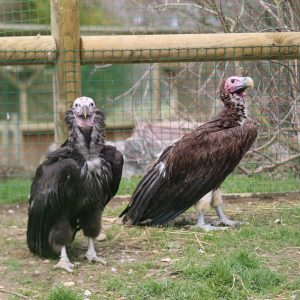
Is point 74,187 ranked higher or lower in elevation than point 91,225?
higher

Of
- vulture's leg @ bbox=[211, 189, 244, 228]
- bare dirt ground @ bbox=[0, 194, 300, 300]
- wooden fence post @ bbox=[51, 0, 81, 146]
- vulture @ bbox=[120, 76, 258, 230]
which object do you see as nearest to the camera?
bare dirt ground @ bbox=[0, 194, 300, 300]

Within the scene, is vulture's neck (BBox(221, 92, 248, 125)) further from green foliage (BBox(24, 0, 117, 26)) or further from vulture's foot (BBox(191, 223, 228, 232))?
green foliage (BBox(24, 0, 117, 26))

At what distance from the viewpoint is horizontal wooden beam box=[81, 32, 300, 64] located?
7.38 m

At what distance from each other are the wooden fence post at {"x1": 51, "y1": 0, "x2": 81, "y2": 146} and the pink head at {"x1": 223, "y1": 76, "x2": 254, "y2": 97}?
165 centimetres

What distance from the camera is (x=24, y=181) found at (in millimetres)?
10602

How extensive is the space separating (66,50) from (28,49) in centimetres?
40

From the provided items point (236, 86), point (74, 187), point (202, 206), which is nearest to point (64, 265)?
point (74, 187)

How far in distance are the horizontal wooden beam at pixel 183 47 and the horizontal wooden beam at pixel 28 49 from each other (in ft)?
1.17

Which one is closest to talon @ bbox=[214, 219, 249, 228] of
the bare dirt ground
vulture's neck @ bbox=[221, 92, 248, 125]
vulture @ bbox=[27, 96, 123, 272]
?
the bare dirt ground

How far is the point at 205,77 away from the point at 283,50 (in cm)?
174

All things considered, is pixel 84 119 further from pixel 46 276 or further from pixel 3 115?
pixel 3 115

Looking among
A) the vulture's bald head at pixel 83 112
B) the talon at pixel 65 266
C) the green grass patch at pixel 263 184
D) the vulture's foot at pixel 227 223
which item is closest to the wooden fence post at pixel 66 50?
the vulture's bald head at pixel 83 112

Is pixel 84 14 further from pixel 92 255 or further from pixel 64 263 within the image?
pixel 64 263

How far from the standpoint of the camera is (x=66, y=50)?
7.31 m
